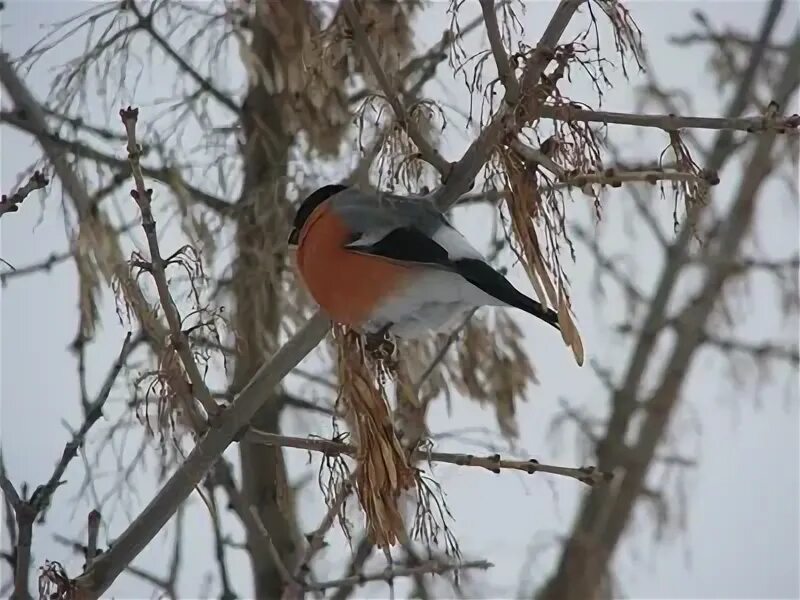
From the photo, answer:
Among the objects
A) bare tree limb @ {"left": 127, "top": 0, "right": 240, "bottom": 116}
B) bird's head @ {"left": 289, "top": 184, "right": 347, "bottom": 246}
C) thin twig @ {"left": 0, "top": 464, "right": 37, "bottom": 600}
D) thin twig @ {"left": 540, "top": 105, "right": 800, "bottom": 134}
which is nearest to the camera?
thin twig @ {"left": 540, "top": 105, "right": 800, "bottom": 134}

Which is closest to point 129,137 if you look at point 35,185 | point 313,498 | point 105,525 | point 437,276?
point 35,185

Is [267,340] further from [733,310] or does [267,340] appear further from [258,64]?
[733,310]

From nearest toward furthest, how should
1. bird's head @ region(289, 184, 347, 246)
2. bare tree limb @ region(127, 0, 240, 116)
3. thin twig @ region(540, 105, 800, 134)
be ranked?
thin twig @ region(540, 105, 800, 134) < bird's head @ region(289, 184, 347, 246) < bare tree limb @ region(127, 0, 240, 116)

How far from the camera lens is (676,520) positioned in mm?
1305

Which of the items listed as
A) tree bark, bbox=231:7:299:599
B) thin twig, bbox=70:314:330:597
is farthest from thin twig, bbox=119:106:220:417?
tree bark, bbox=231:7:299:599

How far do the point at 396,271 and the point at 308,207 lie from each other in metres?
0.15

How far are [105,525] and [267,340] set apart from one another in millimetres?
230

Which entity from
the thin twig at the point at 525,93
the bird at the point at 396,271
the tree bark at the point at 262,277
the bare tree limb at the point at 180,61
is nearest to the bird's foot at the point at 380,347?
the bird at the point at 396,271

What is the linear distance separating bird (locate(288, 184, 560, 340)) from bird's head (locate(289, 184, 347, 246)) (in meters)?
0.05

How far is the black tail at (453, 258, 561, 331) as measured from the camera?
0.51m

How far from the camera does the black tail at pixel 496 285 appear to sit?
0.51 meters

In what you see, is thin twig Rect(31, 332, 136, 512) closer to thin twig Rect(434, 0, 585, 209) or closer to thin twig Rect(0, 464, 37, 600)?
thin twig Rect(0, 464, 37, 600)

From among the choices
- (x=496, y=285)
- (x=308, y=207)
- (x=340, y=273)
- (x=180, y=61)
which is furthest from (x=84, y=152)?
(x=496, y=285)

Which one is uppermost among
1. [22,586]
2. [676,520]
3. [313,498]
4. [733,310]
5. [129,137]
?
[733,310]
